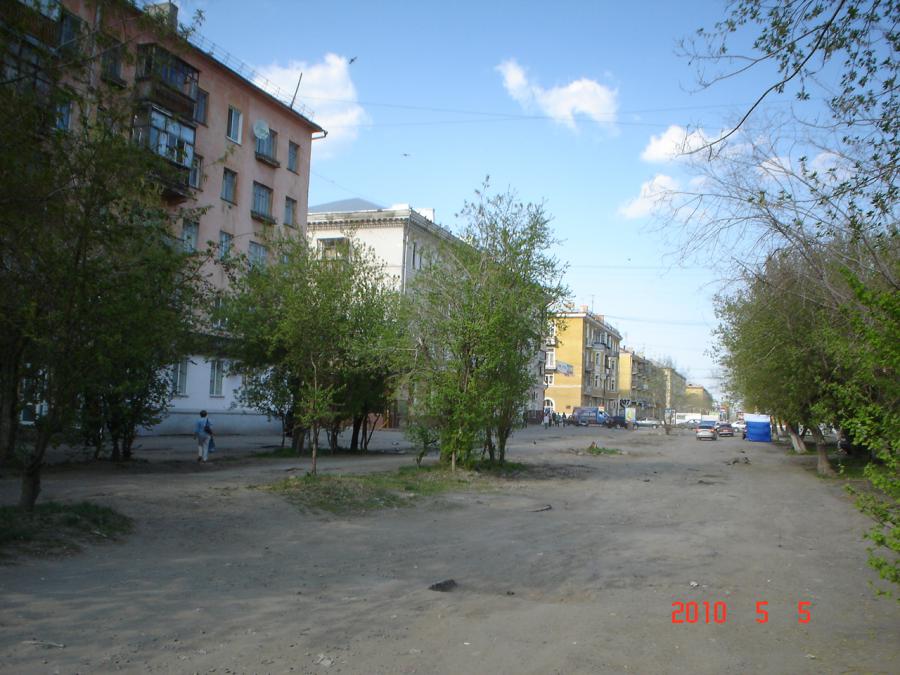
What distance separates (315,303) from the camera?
618 inches

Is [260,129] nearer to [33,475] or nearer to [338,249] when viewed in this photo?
[338,249]

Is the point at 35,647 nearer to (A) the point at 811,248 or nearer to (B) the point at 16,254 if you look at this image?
(B) the point at 16,254

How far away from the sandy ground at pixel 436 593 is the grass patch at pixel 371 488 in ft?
1.89

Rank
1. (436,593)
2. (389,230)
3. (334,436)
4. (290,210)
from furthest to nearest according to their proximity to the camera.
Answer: (389,230) < (290,210) < (334,436) < (436,593)

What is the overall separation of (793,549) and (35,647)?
10396 millimetres

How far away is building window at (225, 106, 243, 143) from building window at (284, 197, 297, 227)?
4266 millimetres

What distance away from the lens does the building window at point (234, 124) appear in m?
34.8

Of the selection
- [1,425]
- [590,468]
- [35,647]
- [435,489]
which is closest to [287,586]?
[35,647]

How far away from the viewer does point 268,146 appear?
37250 mm

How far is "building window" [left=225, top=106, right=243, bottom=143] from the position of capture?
34.8m

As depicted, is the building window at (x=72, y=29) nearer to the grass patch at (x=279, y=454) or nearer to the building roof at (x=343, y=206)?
the grass patch at (x=279, y=454)

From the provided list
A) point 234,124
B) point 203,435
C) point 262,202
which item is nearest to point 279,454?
point 203,435

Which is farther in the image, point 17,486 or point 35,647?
point 17,486
